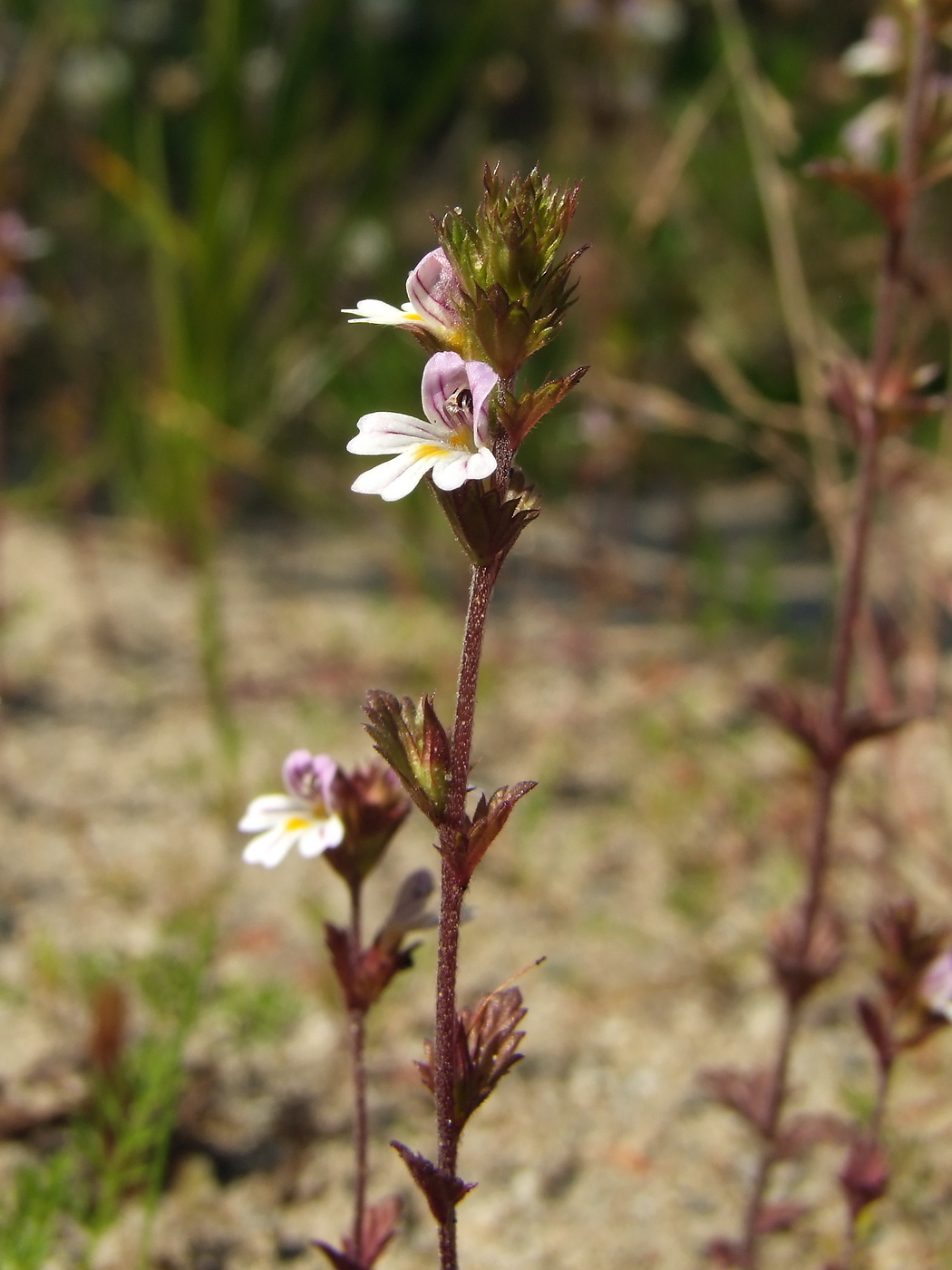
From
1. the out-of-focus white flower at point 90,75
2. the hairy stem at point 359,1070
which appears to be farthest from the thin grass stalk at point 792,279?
the out-of-focus white flower at point 90,75

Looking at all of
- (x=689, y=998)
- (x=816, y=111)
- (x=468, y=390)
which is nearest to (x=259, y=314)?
A: (x=816, y=111)

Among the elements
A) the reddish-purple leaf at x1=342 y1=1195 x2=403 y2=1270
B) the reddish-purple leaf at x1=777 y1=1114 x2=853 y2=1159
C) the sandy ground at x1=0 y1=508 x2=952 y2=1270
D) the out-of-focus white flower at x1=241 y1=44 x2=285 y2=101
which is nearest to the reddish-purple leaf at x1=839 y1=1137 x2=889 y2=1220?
the reddish-purple leaf at x1=777 y1=1114 x2=853 y2=1159

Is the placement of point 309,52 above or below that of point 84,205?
below

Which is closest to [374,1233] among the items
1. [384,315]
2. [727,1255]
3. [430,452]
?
[727,1255]

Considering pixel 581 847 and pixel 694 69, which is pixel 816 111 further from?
pixel 581 847

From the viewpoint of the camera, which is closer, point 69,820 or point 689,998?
point 689,998

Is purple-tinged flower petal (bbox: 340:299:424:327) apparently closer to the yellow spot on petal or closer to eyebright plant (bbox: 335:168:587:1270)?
eyebright plant (bbox: 335:168:587:1270)

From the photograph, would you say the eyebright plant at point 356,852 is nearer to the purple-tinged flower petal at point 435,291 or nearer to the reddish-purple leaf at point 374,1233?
the reddish-purple leaf at point 374,1233
